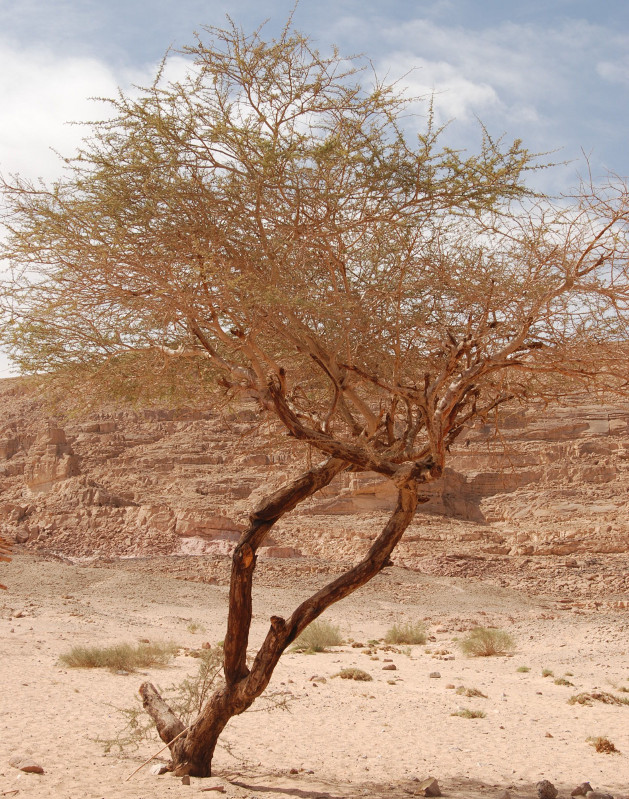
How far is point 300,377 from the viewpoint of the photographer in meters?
8.47

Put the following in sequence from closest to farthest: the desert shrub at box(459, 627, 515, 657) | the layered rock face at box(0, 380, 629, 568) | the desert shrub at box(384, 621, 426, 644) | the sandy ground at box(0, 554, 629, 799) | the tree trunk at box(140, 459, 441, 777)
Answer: the tree trunk at box(140, 459, 441, 777)
the sandy ground at box(0, 554, 629, 799)
the desert shrub at box(459, 627, 515, 657)
the desert shrub at box(384, 621, 426, 644)
the layered rock face at box(0, 380, 629, 568)

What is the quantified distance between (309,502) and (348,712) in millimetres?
18832

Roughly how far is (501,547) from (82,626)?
17.8 m

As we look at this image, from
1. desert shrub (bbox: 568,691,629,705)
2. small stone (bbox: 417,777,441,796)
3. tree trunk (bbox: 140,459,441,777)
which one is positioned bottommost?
desert shrub (bbox: 568,691,629,705)

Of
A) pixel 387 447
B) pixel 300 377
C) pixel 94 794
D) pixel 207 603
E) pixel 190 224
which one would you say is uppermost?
pixel 190 224

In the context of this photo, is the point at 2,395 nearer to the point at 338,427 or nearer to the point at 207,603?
the point at 207,603

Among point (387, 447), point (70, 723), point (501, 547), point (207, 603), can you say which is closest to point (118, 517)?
point (207, 603)

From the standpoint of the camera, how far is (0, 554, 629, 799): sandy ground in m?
6.70

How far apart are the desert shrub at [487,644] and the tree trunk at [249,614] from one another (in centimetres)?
1034

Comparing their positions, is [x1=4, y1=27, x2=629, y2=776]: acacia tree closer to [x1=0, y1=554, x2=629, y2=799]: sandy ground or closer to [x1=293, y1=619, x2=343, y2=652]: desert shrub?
[x1=0, y1=554, x2=629, y2=799]: sandy ground

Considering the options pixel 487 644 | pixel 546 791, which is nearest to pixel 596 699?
pixel 487 644

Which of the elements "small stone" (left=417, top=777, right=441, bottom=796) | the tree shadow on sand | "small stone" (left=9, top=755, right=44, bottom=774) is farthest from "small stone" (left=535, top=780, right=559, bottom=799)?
"small stone" (left=9, top=755, right=44, bottom=774)

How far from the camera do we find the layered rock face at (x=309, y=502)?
31.2 m

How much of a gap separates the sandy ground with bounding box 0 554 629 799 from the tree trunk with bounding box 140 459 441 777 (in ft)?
1.08
